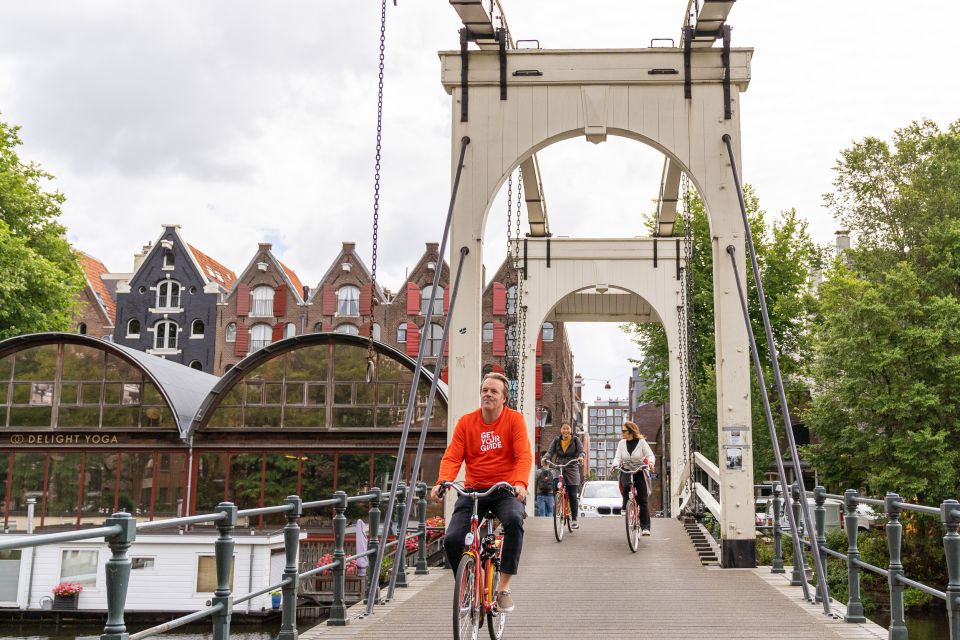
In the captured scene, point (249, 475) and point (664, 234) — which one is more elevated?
point (664, 234)

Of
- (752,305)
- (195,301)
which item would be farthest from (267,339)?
(752,305)

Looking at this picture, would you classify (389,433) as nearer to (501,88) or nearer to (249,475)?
(249,475)

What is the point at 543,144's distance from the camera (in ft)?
36.7

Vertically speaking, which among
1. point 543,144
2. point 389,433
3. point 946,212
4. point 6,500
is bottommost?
point 6,500

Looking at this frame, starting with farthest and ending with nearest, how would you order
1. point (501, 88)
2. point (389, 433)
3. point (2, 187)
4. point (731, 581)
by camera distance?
point (389, 433)
point (2, 187)
point (501, 88)
point (731, 581)

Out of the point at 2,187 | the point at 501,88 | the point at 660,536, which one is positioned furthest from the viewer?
the point at 2,187

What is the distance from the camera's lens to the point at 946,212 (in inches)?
1168

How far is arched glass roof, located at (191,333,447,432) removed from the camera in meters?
Answer: 31.1

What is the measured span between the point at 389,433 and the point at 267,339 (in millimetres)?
21575

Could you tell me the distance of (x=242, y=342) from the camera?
5022 cm

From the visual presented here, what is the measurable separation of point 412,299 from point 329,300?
4.48 meters

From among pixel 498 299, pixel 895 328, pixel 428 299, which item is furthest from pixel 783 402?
pixel 428 299

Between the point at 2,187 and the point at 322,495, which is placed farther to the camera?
the point at 322,495

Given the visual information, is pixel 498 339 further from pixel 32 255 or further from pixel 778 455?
pixel 778 455
